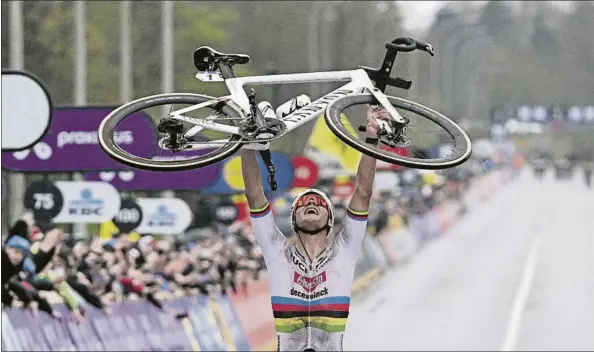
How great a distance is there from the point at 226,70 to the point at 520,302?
24.7m

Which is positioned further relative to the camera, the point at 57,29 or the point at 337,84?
the point at 57,29

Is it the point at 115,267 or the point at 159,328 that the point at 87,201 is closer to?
the point at 115,267

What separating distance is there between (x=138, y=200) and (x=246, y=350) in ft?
10.5

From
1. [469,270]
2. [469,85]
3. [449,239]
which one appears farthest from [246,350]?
[469,85]

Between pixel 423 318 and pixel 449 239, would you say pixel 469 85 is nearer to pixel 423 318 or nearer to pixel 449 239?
pixel 449 239

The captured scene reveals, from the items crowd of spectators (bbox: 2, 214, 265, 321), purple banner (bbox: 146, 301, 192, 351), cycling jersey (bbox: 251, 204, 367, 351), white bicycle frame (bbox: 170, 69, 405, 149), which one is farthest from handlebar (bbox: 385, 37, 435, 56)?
purple banner (bbox: 146, 301, 192, 351)

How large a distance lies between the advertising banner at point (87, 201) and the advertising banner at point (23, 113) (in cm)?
550

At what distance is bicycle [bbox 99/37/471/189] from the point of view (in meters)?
7.09

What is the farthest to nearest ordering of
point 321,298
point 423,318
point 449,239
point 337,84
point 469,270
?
point 449,239
point 469,270
point 423,318
point 337,84
point 321,298

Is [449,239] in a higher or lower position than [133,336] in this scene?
lower

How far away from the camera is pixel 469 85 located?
9969 centimetres

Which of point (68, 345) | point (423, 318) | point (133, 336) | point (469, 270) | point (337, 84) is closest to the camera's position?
point (337, 84)

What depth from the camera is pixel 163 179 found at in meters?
17.3

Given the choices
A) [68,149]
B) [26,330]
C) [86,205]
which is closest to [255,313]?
[86,205]
